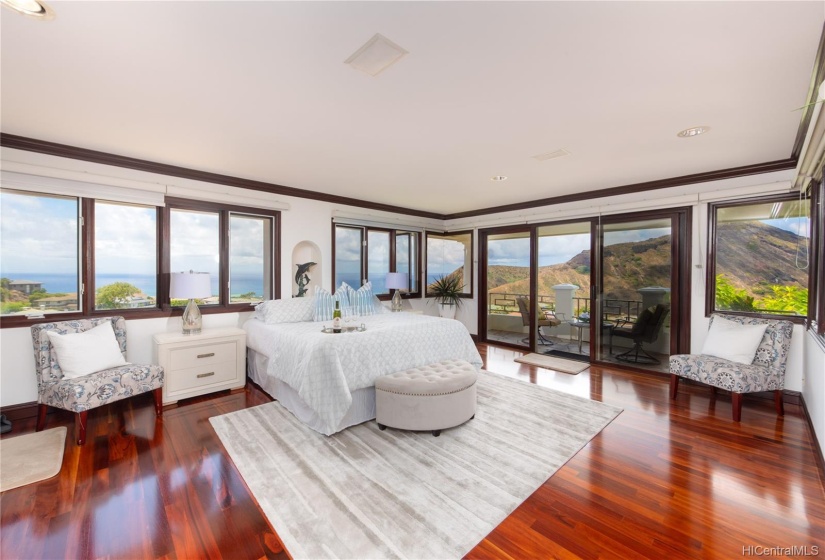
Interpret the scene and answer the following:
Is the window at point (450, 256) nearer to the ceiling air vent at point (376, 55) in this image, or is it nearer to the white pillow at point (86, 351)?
the white pillow at point (86, 351)

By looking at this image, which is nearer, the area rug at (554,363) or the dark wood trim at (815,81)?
the dark wood trim at (815,81)

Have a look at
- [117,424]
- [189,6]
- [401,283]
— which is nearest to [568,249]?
[401,283]

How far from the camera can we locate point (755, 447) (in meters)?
2.68

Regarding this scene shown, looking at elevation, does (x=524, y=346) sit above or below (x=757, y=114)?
below

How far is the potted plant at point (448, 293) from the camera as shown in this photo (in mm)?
6734

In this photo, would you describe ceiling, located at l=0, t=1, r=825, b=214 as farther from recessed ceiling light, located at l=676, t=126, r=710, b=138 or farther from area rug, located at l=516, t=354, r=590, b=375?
area rug, located at l=516, t=354, r=590, b=375

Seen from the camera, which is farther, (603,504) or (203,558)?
(603,504)

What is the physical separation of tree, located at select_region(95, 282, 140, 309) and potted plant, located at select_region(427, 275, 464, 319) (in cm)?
459

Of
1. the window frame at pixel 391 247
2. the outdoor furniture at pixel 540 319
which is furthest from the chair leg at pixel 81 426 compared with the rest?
the outdoor furniture at pixel 540 319

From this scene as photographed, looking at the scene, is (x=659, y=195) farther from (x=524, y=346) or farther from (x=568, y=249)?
(x=524, y=346)

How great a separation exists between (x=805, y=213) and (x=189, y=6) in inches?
210

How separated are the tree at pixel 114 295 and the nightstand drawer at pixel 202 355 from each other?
34.1 inches

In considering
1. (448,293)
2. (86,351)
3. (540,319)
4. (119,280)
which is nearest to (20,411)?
(86,351)
